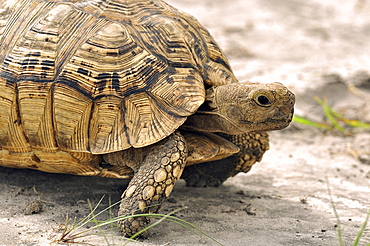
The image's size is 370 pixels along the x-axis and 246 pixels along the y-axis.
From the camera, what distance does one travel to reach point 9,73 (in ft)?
10.8

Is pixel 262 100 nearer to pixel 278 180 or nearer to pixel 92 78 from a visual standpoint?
pixel 92 78

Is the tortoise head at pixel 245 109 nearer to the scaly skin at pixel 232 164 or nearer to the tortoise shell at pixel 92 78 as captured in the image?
the tortoise shell at pixel 92 78

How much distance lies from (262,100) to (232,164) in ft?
3.02

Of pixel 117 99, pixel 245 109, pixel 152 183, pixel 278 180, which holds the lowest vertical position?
pixel 152 183

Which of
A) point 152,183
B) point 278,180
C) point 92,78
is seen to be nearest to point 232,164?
point 278,180

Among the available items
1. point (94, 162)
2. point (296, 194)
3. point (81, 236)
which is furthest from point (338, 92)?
point (81, 236)

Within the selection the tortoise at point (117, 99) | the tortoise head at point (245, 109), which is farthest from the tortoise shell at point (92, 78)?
the tortoise head at point (245, 109)

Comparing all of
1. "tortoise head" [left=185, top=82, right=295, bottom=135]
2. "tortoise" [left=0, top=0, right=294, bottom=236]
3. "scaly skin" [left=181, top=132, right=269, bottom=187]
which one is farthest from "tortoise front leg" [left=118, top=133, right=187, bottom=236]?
"scaly skin" [left=181, top=132, right=269, bottom=187]

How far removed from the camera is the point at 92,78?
10.4 feet

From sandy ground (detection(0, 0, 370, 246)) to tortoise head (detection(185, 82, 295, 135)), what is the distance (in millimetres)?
589

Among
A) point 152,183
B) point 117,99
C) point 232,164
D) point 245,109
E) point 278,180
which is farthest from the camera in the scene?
point 278,180

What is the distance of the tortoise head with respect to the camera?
317 centimetres

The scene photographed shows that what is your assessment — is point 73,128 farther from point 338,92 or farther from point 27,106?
point 338,92

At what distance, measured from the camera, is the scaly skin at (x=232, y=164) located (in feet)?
12.9
